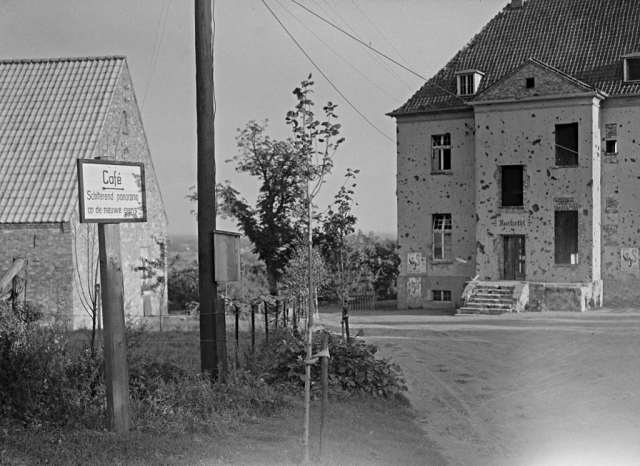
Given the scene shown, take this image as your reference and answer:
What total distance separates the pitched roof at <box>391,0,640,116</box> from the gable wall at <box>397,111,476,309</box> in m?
1.01

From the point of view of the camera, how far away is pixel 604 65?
3325cm

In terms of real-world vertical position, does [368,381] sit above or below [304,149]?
below

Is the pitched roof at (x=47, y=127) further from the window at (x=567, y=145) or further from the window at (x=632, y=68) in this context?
the window at (x=632, y=68)

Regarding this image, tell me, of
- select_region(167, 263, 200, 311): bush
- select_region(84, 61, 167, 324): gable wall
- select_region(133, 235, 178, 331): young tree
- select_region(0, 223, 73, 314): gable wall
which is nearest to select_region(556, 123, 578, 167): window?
select_region(133, 235, 178, 331): young tree

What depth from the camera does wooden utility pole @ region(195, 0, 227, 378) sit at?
40.5 ft

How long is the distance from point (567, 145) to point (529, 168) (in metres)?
1.72

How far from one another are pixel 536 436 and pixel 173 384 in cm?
571

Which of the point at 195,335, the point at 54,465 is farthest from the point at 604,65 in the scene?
the point at 54,465

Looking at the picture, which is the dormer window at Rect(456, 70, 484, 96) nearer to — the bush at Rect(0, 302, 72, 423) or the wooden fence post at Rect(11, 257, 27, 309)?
the wooden fence post at Rect(11, 257, 27, 309)

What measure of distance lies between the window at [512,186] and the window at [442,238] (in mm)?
2782

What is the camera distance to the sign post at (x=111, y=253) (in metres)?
9.19

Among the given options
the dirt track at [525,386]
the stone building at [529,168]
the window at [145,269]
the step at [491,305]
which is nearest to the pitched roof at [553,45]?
the stone building at [529,168]

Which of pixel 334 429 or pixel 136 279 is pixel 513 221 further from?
pixel 334 429

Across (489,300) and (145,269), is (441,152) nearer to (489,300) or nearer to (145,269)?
(489,300)
